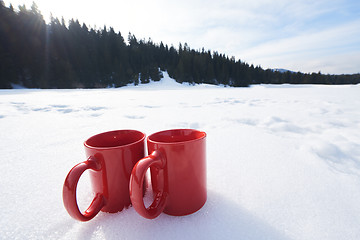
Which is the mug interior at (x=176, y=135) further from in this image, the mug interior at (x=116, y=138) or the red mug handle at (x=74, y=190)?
the red mug handle at (x=74, y=190)

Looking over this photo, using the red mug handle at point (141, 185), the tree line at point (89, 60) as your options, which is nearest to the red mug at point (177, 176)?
the red mug handle at point (141, 185)

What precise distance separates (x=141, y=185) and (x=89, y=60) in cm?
2141

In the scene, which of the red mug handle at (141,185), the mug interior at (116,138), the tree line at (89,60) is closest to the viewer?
the red mug handle at (141,185)

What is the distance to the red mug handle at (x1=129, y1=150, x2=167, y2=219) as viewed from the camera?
319 millimetres

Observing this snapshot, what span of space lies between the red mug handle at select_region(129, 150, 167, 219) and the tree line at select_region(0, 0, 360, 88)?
727 inches

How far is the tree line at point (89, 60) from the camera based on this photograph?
1375 cm

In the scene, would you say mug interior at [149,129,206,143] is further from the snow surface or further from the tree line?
the tree line

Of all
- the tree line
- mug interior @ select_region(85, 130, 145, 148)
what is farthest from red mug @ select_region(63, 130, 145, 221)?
the tree line

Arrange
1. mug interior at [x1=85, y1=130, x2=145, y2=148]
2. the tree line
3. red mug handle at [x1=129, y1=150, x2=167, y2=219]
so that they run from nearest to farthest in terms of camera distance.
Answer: red mug handle at [x1=129, y1=150, x2=167, y2=219]
mug interior at [x1=85, y1=130, x2=145, y2=148]
the tree line

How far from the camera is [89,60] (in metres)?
17.9

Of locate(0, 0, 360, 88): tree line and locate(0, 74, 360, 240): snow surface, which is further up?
locate(0, 0, 360, 88): tree line

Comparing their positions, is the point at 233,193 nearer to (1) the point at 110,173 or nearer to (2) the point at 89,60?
(1) the point at 110,173

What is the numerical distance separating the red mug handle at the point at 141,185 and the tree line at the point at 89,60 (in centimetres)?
1848

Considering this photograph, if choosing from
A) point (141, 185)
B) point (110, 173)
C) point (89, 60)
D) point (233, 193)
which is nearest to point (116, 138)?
point (110, 173)
